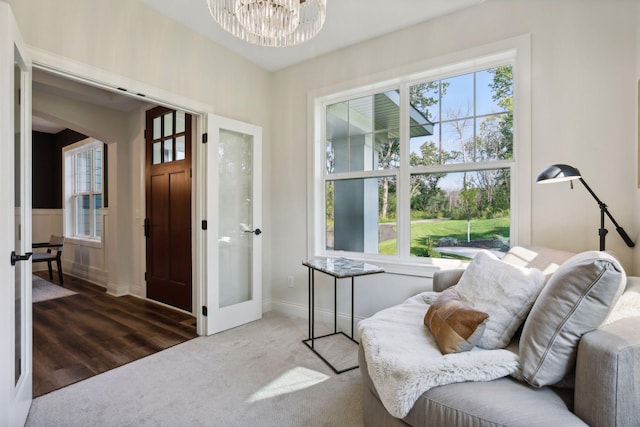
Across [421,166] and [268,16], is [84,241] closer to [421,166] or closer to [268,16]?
[268,16]

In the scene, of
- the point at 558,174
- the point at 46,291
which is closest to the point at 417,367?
the point at 558,174

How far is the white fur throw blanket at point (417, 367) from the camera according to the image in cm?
125

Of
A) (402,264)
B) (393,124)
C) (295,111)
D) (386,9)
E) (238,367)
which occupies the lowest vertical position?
(238,367)

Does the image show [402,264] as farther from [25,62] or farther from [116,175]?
[116,175]

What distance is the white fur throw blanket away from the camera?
1.25m

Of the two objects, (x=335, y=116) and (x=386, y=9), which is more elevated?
(x=386, y=9)

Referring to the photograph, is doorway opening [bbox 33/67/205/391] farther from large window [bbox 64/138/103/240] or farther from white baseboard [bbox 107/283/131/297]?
large window [bbox 64/138/103/240]

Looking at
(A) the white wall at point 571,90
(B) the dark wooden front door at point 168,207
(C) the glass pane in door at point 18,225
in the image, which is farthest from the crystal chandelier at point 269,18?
(B) the dark wooden front door at point 168,207

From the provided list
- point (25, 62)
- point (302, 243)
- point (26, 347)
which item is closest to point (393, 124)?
point (302, 243)

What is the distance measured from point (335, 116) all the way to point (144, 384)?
284cm

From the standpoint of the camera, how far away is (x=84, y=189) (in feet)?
18.4

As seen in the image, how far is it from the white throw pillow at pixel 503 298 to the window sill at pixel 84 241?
5244mm

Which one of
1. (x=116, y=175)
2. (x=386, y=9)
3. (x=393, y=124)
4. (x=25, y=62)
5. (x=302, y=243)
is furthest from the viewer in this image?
(x=116, y=175)

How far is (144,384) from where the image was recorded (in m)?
2.11
